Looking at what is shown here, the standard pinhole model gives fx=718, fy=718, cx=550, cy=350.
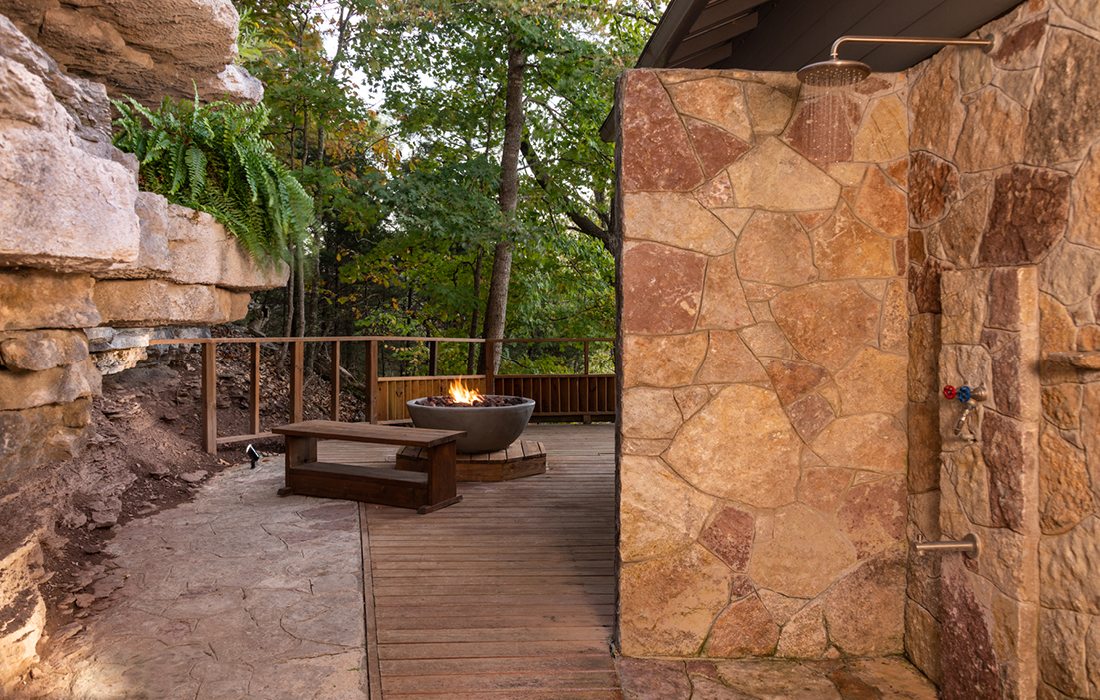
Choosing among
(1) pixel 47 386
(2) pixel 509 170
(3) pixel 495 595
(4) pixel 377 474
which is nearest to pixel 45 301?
(1) pixel 47 386

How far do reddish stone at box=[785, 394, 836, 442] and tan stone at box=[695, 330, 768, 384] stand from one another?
16 cm

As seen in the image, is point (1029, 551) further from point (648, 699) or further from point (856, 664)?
point (648, 699)

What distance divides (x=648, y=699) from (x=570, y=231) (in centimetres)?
1323

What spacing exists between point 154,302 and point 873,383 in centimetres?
349

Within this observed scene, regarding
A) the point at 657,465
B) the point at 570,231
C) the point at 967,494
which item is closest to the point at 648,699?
the point at 657,465

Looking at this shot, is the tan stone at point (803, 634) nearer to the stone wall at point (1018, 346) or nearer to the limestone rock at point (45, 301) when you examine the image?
the stone wall at point (1018, 346)

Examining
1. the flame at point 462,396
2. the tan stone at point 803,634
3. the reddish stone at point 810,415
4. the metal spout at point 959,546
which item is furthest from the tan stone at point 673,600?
the flame at point 462,396

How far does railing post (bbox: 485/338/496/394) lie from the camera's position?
336 inches

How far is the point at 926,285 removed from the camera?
100 inches

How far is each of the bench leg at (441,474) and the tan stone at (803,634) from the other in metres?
2.61

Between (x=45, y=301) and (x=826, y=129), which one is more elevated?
(x=826, y=129)

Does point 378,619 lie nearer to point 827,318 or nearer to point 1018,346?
point 827,318

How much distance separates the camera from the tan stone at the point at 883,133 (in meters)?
2.62

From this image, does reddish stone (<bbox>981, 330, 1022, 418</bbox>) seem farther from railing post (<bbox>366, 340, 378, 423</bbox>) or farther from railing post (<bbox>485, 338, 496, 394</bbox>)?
railing post (<bbox>485, 338, 496, 394</bbox>)
